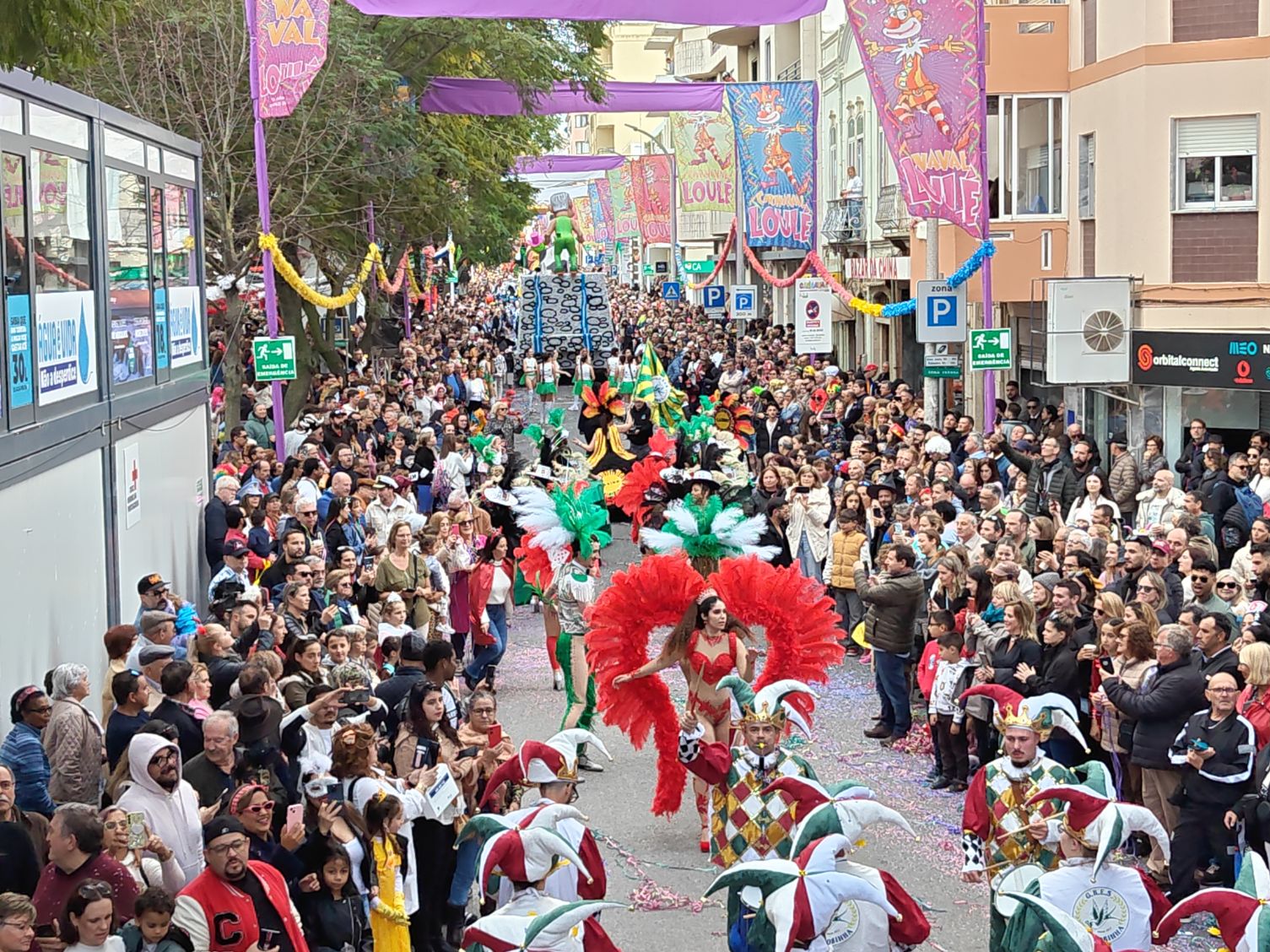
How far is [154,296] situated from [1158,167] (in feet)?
43.6

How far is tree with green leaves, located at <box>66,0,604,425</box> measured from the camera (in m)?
24.2

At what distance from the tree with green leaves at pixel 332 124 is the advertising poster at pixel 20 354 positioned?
28.4 ft

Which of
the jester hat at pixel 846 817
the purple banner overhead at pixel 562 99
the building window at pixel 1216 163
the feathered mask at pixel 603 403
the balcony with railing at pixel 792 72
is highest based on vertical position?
the balcony with railing at pixel 792 72

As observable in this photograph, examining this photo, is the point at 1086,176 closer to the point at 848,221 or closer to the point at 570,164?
the point at 848,221

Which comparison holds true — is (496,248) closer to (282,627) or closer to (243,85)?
(243,85)

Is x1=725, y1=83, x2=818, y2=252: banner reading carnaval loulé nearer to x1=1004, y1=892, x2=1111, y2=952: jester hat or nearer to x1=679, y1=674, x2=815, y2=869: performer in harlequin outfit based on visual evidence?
x1=679, y1=674, x2=815, y2=869: performer in harlequin outfit

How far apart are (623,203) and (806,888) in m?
51.6

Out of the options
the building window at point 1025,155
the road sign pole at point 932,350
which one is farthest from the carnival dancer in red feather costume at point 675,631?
the building window at point 1025,155

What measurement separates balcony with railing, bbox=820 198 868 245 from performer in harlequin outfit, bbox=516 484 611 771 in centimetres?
2779

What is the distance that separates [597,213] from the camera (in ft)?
230

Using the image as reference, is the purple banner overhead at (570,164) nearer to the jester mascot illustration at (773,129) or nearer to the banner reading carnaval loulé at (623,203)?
the banner reading carnaval loulé at (623,203)

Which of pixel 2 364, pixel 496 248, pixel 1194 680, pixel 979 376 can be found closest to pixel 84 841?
pixel 2 364

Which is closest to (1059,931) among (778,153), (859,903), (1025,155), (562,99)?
(859,903)

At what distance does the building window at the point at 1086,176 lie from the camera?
2605 cm
